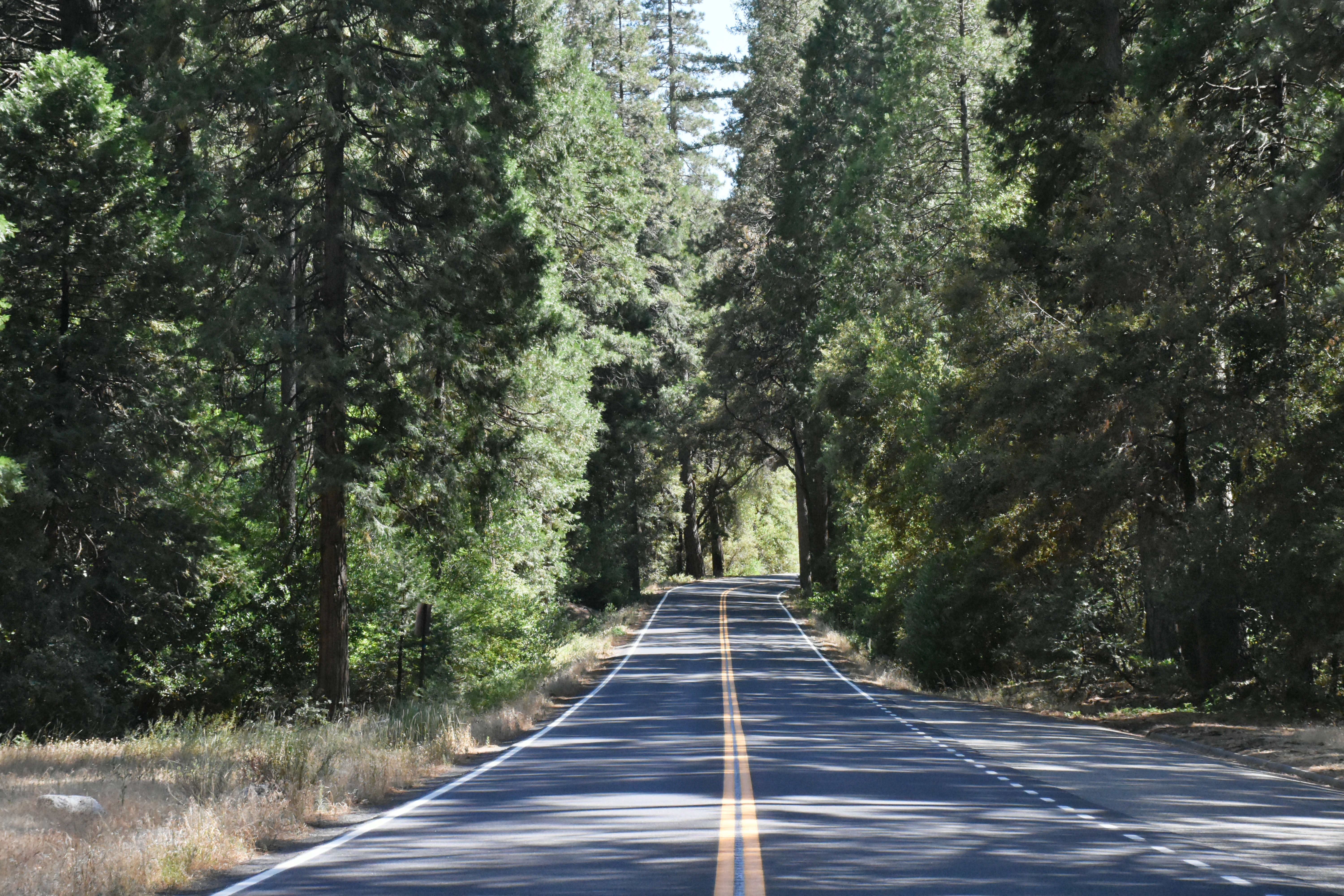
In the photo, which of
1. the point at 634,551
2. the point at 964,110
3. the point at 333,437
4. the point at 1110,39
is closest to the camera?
the point at 333,437

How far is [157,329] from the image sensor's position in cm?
2258

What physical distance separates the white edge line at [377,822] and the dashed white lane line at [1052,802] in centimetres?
578

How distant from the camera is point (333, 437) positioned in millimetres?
19062

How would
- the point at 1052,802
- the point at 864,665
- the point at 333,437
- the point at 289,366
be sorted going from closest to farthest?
1. the point at 1052,802
2. the point at 289,366
3. the point at 333,437
4. the point at 864,665

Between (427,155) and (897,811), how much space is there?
13609mm

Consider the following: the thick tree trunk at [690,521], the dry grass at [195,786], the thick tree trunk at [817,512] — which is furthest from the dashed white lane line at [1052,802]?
the thick tree trunk at [690,521]

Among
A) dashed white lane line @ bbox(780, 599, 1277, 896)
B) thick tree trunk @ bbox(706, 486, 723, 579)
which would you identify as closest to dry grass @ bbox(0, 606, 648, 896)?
dashed white lane line @ bbox(780, 599, 1277, 896)

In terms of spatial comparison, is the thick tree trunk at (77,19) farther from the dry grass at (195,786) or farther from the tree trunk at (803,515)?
the tree trunk at (803,515)

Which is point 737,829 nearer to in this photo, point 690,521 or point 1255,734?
point 1255,734

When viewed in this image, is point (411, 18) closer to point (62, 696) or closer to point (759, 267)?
point (62, 696)

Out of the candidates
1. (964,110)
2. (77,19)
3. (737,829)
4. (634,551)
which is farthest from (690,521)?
(737,829)

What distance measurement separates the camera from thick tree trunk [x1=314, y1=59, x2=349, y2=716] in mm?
18797

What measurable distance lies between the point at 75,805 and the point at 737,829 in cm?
539

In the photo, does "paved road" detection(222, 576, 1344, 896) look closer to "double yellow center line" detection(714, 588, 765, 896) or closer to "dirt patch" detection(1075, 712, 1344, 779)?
"double yellow center line" detection(714, 588, 765, 896)
